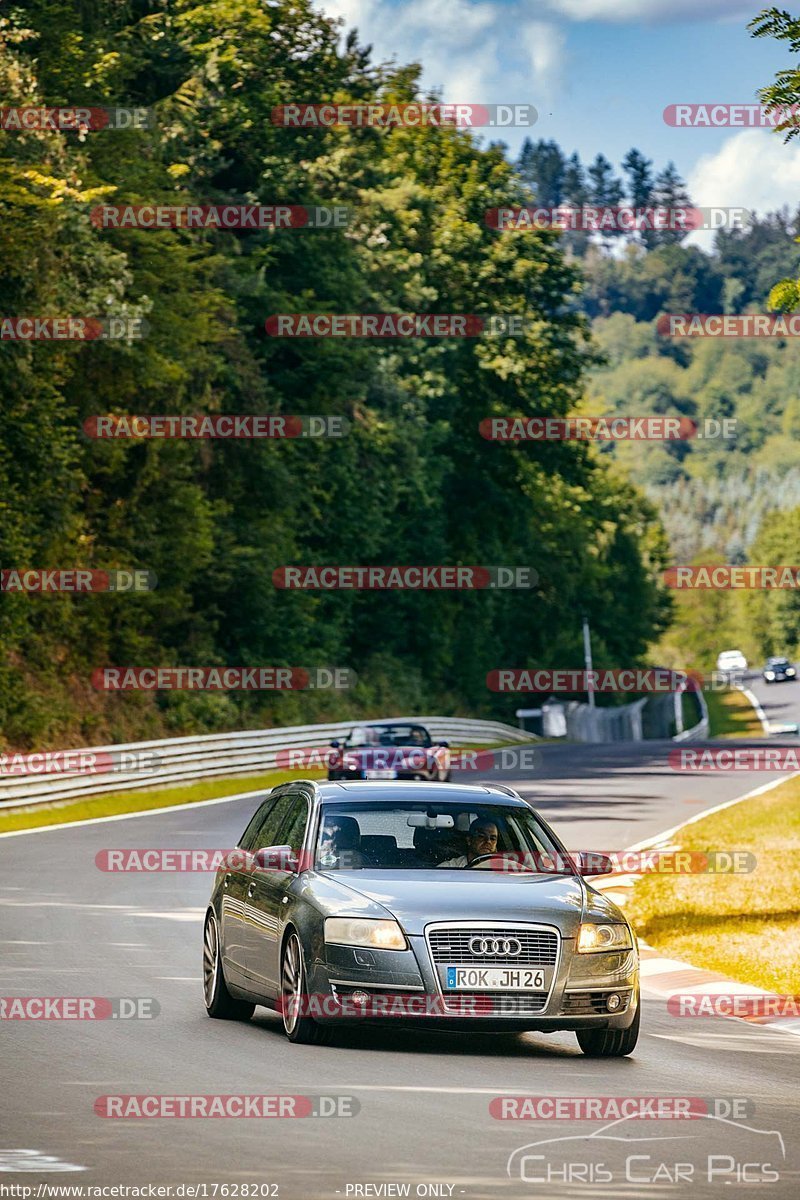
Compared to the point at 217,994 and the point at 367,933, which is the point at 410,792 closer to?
the point at 367,933

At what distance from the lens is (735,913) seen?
19125mm

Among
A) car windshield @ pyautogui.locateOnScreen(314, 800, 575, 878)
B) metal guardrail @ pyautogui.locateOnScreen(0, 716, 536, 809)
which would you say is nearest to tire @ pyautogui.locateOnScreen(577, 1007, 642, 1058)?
car windshield @ pyautogui.locateOnScreen(314, 800, 575, 878)

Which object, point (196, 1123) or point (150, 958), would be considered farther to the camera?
point (150, 958)

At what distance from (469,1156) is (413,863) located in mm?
3619

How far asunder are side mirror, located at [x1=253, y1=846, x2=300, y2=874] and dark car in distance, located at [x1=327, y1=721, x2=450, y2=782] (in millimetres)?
21560

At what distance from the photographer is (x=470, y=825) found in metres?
11.7

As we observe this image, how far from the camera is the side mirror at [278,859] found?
1132 cm

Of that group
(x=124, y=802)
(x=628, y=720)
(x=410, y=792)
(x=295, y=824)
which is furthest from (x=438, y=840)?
(x=628, y=720)

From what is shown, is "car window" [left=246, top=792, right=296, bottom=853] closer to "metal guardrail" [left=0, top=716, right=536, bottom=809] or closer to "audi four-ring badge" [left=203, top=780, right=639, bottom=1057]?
"audi four-ring badge" [left=203, top=780, right=639, bottom=1057]

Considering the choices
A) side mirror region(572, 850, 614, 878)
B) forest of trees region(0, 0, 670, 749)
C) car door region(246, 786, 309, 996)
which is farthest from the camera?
forest of trees region(0, 0, 670, 749)

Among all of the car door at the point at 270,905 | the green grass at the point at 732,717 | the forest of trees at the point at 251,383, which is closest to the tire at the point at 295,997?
the car door at the point at 270,905

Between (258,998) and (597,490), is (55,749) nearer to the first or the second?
(258,998)

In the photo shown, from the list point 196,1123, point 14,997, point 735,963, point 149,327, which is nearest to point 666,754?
point 149,327

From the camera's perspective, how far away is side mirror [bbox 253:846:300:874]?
446 inches
